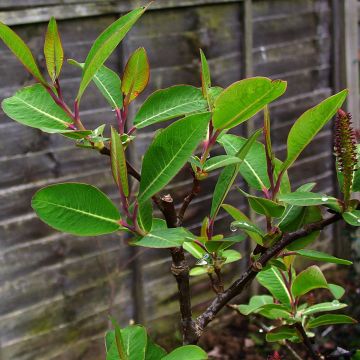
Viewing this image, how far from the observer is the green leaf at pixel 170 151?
3.25 ft

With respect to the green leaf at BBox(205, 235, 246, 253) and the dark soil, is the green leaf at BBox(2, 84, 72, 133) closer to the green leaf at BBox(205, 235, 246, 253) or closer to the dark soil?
the green leaf at BBox(205, 235, 246, 253)

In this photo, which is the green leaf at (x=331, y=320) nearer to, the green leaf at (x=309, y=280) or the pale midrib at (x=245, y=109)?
the green leaf at (x=309, y=280)

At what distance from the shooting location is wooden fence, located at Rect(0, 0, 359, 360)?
3.09 m

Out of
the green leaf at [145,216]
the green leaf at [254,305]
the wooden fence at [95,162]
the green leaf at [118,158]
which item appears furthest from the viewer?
the wooden fence at [95,162]

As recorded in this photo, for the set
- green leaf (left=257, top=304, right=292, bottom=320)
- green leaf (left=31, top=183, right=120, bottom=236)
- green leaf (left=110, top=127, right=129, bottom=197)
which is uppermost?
green leaf (left=110, top=127, right=129, bottom=197)

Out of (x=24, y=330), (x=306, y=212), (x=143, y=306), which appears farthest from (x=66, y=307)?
(x=306, y=212)

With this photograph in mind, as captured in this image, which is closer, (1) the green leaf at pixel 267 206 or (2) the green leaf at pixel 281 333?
(1) the green leaf at pixel 267 206

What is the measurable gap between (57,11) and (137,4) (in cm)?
43

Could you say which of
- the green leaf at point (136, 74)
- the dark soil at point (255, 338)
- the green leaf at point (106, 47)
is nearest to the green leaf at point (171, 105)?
the green leaf at point (136, 74)

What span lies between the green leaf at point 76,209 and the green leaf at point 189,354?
0.69 ft

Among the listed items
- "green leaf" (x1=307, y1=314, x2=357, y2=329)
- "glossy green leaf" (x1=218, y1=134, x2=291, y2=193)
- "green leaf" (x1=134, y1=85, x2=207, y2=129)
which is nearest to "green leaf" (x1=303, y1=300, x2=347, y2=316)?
"green leaf" (x1=307, y1=314, x2=357, y2=329)

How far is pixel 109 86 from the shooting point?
1194 mm

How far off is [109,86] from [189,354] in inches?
17.1

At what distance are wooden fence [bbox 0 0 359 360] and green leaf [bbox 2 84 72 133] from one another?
1.88 m
